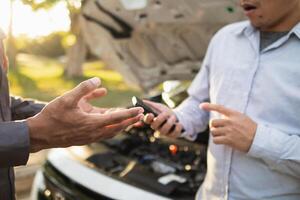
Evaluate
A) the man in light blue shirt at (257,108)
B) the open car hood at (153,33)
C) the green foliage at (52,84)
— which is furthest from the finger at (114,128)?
the green foliage at (52,84)

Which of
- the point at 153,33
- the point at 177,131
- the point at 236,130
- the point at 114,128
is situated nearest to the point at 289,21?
the point at 236,130

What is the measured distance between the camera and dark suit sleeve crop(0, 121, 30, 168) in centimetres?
124

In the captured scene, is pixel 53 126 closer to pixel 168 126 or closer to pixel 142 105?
pixel 142 105

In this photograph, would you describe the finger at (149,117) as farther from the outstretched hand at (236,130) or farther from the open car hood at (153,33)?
the open car hood at (153,33)

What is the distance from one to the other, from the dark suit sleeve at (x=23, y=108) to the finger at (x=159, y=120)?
437mm

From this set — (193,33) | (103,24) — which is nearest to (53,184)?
(103,24)

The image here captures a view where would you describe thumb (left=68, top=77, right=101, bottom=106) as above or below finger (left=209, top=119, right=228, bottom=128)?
above

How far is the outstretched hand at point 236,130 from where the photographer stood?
1.52 m

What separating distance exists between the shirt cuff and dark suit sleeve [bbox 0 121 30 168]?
0.73 meters

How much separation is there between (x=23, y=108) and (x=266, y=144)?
86 cm

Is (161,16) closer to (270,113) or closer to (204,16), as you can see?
(204,16)

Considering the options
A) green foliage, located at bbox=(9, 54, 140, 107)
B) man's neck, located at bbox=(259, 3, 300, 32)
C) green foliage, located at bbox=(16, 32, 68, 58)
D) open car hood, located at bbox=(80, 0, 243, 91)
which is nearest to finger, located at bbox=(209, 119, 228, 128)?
man's neck, located at bbox=(259, 3, 300, 32)

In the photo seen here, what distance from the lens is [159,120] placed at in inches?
70.1

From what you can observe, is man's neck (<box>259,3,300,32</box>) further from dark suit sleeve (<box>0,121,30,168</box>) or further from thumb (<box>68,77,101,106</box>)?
dark suit sleeve (<box>0,121,30,168</box>)
